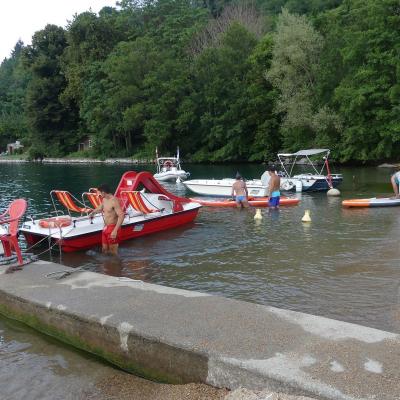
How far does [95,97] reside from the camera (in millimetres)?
69875

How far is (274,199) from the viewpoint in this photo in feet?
64.0

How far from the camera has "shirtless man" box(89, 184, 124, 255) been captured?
1132 cm

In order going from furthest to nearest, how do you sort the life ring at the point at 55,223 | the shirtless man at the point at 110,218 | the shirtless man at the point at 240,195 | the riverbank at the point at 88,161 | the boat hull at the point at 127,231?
the riverbank at the point at 88,161 → the shirtless man at the point at 240,195 → the life ring at the point at 55,223 → the boat hull at the point at 127,231 → the shirtless man at the point at 110,218

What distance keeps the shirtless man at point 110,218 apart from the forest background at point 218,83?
109 feet

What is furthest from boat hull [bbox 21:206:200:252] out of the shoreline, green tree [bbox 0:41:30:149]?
green tree [bbox 0:41:30:149]

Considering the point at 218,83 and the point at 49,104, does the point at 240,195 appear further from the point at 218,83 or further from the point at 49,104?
the point at 49,104

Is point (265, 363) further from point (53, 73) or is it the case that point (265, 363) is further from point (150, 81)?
point (53, 73)

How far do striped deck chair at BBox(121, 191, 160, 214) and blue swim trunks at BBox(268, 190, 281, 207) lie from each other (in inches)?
267

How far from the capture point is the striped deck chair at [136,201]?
14.0 meters

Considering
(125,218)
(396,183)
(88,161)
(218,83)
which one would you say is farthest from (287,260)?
(88,161)

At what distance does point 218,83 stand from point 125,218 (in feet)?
151

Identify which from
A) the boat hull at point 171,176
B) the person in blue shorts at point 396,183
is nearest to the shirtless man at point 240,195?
the person in blue shorts at point 396,183

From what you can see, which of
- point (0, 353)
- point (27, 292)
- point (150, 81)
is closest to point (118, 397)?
point (0, 353)

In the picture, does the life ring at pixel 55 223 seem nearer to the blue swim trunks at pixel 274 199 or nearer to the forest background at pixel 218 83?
the blue swim trunks at pixel 274 199
